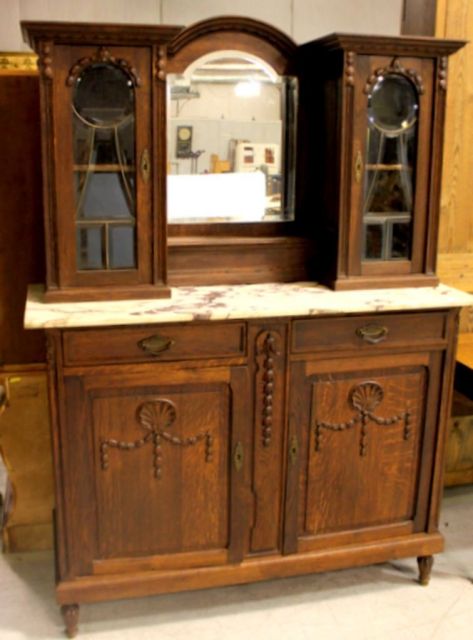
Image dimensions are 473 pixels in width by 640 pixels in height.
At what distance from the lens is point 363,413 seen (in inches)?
87.4

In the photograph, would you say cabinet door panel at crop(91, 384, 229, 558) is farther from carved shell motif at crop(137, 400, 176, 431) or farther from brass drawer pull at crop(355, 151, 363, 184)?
brass drawer pull at crop(355, 151, 363, 184)

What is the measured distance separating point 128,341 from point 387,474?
0.94 m

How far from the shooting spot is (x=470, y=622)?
7.30ft

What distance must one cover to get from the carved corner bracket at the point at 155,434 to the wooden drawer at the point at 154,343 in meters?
0.15

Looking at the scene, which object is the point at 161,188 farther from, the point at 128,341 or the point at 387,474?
the point at 387,474

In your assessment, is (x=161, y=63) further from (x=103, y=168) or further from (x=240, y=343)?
(x=240, y=343)

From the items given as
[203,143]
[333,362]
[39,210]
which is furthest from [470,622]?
[39,210]

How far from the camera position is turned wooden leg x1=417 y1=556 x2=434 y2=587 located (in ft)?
7.88

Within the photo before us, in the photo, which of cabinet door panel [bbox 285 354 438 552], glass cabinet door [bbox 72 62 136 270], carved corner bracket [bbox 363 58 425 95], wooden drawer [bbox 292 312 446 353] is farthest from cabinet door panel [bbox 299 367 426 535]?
carved corner bracket [bbox 363 58 425 95]

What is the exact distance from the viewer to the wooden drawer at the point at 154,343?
6.41ft

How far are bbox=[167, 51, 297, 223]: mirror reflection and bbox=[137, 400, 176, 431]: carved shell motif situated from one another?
0.61 metres

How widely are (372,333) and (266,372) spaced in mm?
337

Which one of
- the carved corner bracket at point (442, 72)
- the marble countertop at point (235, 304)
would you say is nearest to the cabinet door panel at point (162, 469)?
the marble countertop at point (235, 304)

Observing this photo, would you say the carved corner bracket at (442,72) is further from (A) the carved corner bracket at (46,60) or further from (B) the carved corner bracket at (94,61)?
(A) the carved corner bracket at (46,60)
